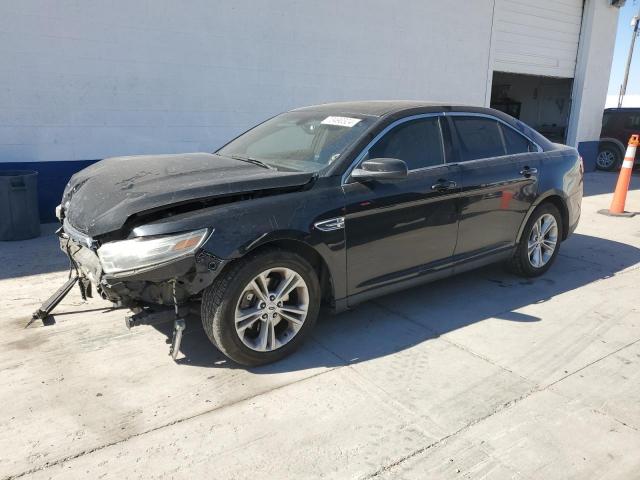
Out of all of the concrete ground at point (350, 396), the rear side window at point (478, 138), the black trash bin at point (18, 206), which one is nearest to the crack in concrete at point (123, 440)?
the concrete ground at point (350, 396)

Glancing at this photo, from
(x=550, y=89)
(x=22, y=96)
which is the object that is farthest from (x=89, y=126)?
(x=550, y=89)

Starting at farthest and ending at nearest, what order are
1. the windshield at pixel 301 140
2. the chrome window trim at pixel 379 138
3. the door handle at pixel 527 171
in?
1. the door handle at pixel 527 171
2. the windshield at pixel 301 140
3. the chrome window trim at pixel 379 138

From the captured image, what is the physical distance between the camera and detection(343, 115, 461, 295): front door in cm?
364

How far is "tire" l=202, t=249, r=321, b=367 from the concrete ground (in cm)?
16

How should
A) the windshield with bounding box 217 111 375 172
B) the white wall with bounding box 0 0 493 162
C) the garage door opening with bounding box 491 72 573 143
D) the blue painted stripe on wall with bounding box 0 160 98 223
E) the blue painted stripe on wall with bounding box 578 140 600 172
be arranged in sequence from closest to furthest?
the windshield with bounding box 217 111 375 172 < the white wall with bounding box 0 0 493 162 < the blue painted stripe on wall with bounding box 0 160 98 223 < the blue painted stripe on wall with bounding box 578 140 600 172 < the garage door opening with bounding box 491 72 573 143

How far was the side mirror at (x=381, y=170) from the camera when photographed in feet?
11.5

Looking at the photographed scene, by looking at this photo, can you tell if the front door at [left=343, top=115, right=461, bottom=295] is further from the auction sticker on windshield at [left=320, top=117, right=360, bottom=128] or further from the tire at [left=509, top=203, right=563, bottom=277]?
the tire at [left=509, top=203, right=563, bottom=277]

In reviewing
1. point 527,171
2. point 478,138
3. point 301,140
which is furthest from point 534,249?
point 301,140

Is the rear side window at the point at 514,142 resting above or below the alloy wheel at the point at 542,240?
above

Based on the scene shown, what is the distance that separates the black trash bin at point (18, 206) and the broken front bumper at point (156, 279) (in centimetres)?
352

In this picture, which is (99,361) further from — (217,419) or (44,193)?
(44,193)

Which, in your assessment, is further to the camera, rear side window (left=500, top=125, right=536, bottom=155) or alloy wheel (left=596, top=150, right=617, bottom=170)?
alloy wheel (left=596, top=150, right=617, bottom=170)

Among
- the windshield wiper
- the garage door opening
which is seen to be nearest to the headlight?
the windshield wiper

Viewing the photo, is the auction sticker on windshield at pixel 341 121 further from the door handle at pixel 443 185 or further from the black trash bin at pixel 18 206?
the black trash bin at pixel 18 206
